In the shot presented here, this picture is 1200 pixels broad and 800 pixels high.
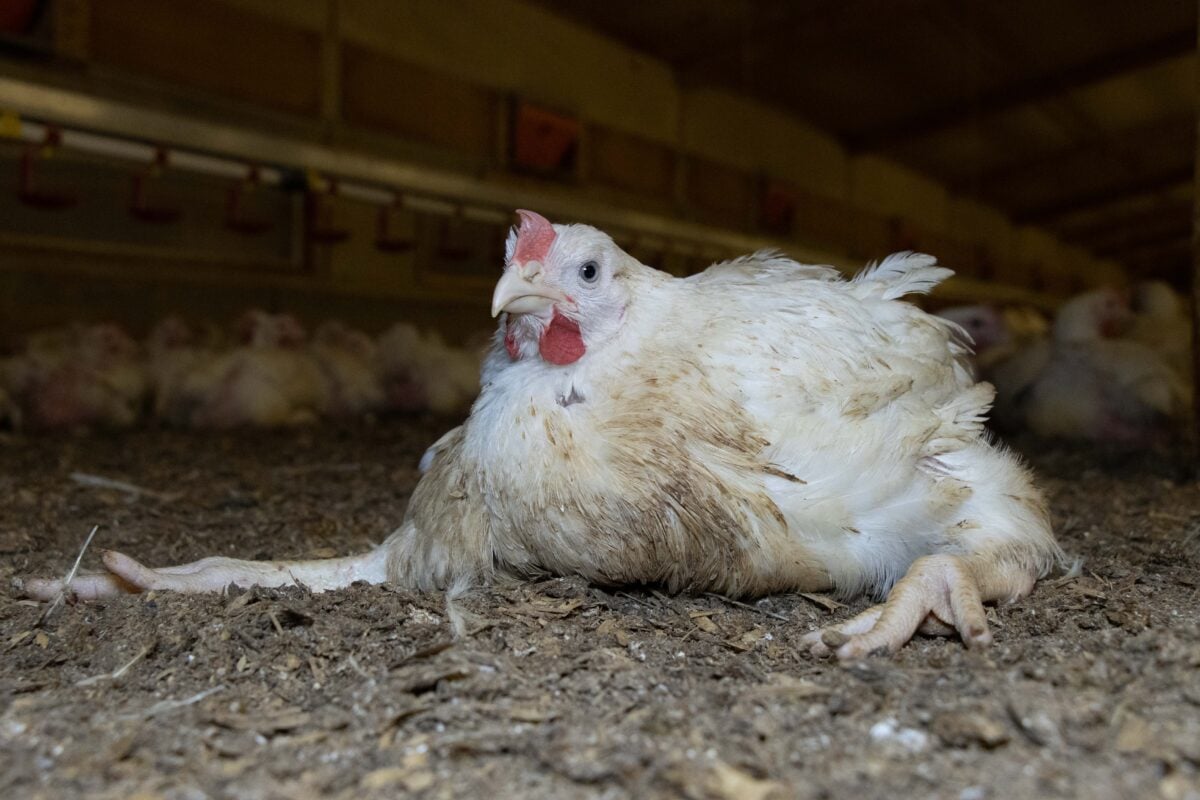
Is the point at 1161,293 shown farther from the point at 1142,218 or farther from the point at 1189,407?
the point at 1142,218

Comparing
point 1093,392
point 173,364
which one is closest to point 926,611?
point 1093,392

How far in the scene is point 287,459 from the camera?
4277 millimetres

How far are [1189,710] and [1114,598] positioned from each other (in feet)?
2.24

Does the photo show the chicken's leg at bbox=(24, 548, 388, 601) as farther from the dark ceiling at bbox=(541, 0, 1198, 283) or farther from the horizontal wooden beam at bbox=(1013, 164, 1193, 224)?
the horizontal wooden beam at bbox=(1013, 164, 1193, 224)

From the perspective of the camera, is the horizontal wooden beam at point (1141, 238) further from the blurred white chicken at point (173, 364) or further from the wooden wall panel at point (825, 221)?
the blurred white chicken at point (173, 364)

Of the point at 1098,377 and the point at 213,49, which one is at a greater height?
the point at 213,49

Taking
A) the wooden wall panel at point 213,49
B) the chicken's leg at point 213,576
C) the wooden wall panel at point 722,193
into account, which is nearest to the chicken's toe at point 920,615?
the chicken's leg at point 213,576

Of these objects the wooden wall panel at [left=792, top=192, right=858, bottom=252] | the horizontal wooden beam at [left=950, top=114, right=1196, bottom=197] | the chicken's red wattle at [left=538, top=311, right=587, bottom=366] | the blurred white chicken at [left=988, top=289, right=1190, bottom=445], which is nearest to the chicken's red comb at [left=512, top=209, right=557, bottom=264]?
the chicken's red wattle at [left=538, top=311, right=587, bottom=366]

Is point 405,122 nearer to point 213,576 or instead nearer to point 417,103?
point 417,103

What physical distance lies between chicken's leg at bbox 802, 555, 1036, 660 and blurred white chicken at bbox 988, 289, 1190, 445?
3533 mm

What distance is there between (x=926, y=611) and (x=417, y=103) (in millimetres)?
7280

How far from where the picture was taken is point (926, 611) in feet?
5.38

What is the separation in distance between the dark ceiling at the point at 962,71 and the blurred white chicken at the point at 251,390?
493 centimetres

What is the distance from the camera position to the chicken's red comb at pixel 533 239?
1.74m
